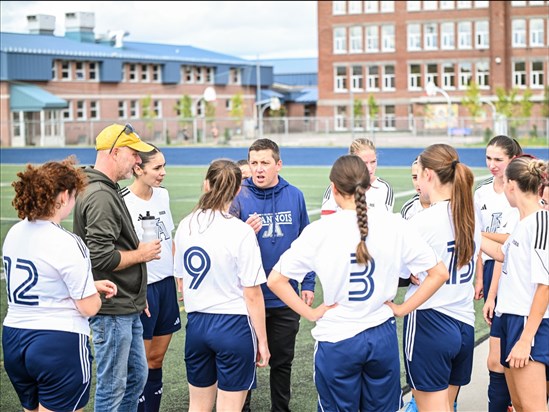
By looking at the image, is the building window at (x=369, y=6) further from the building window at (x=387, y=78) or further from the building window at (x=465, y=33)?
the building window at (x=465, y=33)

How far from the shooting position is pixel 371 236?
173 inches

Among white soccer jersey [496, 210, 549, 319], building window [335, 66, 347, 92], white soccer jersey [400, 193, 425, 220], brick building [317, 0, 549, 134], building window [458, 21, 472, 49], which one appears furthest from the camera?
building window [335, 66, 347, 92]

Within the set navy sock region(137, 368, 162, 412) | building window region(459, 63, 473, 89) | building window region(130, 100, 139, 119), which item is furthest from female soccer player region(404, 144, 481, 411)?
building window region(459, 63, 473, 89)

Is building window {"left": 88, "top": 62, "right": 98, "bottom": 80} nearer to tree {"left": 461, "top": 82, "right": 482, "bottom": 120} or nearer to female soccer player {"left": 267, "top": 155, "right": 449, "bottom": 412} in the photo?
tree {"left": 461, "top": 82, "right": 482, "bottom": 120}

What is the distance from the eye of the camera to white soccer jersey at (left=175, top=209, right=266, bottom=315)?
16.2 ft

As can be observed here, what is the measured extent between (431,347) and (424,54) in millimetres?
67983

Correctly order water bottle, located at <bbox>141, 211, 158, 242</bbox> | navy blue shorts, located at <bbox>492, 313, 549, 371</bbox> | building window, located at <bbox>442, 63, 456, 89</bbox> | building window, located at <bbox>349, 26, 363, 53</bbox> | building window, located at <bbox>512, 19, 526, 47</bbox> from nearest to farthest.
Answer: navy blue shorts, located at <bbox>492, 313, 549, 371</bbox> → water bottle, located at <bbox>141, 211, 158, 242</bbox> → building window, located at <bbox>512, 19, 526, 47</bbox> → building window, located at <bbox>442, 63, 456, 89</bbox> → building window, located at <bbox>349, 26, 363, 53</bbox>

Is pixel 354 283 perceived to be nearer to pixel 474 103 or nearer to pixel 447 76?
pixel 474 103

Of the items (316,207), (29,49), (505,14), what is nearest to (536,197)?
(316,207)

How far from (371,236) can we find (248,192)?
1.96m

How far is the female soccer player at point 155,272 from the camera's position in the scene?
595cm

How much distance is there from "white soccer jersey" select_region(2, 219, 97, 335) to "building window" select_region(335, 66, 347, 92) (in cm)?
7012

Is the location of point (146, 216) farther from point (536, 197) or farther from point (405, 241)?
point (536, 197)

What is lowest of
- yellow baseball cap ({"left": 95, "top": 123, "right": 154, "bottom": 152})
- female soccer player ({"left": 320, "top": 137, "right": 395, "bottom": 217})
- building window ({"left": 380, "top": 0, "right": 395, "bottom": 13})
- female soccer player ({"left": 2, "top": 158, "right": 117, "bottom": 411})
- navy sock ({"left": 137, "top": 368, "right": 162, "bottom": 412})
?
navy sock ({"left": 137, "top": 368, "right": 162, "bottom": 412})
